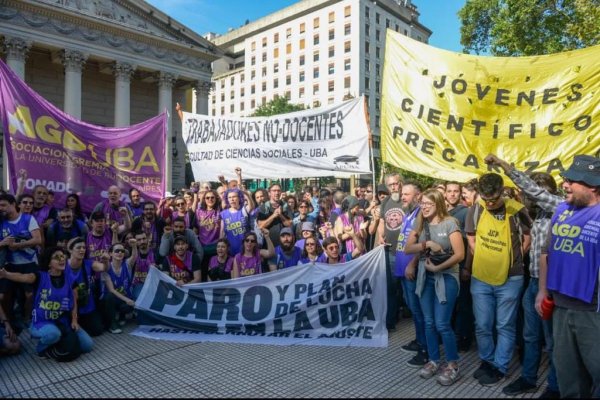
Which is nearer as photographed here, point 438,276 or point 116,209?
point 438,276

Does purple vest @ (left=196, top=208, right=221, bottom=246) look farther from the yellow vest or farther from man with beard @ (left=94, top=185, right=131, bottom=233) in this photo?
the yellow vest

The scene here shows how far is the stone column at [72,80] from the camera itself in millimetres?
30953

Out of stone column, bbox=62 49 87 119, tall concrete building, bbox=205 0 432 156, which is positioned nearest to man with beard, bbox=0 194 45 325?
stone column, bbox=62 49 87 119

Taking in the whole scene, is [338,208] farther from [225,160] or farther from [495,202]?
[495,202]

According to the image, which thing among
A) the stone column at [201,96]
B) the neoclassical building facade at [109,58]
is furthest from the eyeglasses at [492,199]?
the stone column at [201,96]

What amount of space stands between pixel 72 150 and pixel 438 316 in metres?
6.05

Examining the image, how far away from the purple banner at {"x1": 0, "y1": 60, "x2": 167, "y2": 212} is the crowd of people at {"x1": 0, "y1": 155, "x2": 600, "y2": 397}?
0.24 meters

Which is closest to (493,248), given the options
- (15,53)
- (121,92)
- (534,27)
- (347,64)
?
(534,27)

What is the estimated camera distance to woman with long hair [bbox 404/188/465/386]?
4.02m

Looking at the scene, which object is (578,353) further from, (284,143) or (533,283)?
(284,143)

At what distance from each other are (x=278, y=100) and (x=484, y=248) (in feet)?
152

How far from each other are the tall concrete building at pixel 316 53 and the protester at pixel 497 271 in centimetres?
5241

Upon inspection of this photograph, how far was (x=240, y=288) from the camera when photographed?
5.63 metres

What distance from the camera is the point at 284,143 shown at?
25.3 feet
